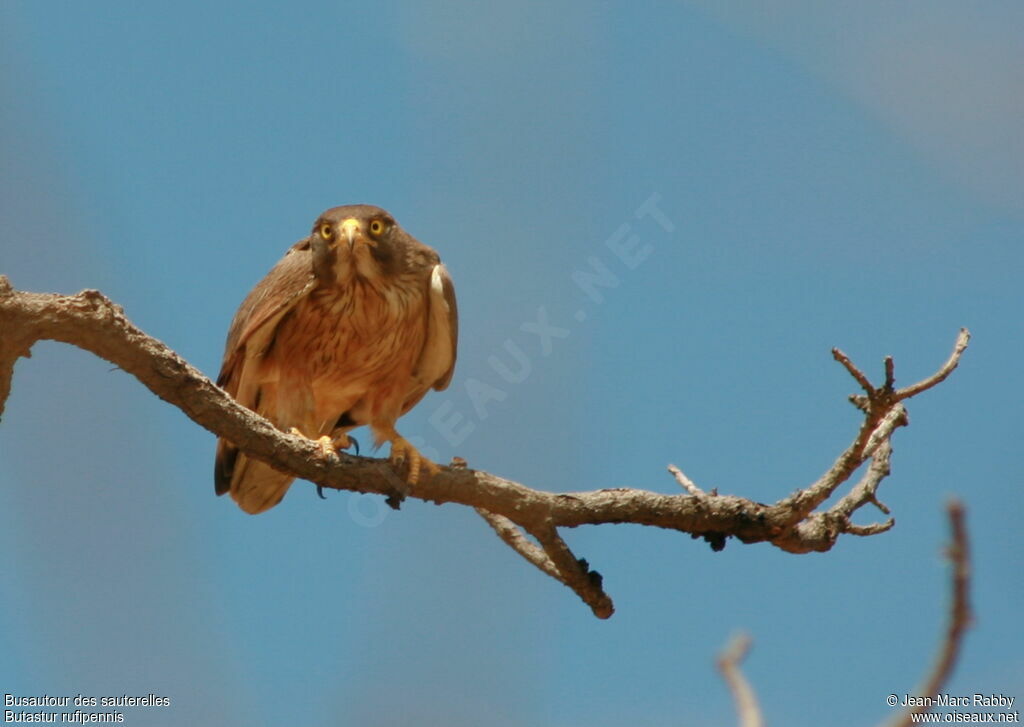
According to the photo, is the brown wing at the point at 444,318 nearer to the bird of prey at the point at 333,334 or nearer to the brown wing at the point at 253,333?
the bird of prey at the point at 333,334

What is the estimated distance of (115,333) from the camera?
12.8ft

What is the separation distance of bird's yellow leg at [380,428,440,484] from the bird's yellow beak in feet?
3.34

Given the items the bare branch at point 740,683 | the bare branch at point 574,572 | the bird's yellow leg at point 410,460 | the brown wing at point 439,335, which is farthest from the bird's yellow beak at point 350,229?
the bare branch at point 740,683

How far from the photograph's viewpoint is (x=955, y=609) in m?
1.55

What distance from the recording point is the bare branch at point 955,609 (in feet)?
4.78

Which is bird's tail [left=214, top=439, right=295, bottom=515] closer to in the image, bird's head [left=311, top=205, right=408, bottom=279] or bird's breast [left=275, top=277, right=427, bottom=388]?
bird's breast [left=275, top=277, right=427, bottom=388]

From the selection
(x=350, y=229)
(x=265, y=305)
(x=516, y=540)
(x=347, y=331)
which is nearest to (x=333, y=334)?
(x=347, y=331)

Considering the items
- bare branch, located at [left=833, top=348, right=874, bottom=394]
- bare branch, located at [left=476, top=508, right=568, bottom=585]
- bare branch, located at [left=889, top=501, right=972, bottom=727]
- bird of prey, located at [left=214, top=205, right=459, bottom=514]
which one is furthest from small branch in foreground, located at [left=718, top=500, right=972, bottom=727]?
bird of prey, located at [left=214, top=205, right=459, bottom=514]

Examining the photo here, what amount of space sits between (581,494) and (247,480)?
2.00 metres

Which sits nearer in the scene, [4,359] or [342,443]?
[4,359]

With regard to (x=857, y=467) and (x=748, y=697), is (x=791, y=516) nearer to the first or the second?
(x=857, y=467)

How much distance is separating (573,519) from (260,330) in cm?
197

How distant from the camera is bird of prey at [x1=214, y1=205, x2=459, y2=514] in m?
5.72

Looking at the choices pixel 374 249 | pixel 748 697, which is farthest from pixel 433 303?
pixel 748 697
